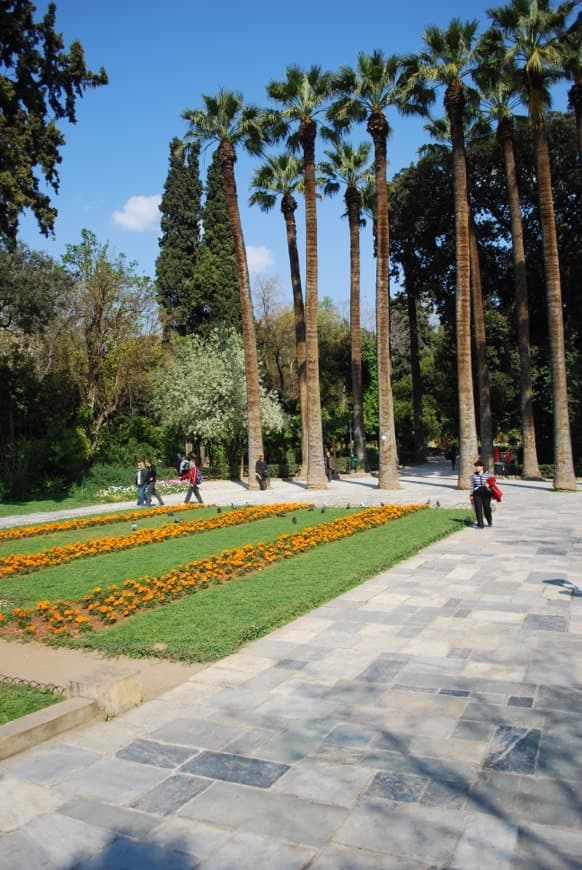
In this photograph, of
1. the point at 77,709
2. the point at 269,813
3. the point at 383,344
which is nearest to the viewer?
the point at 269,813

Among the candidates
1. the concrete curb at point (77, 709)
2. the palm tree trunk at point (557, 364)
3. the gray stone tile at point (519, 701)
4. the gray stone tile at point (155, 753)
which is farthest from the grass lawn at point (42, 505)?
the gray stone tile at point (519, 701)

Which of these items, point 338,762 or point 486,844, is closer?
point 486,844

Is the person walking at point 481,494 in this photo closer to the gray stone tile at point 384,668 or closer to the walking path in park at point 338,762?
the walking path in park at point 338,762

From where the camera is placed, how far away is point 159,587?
28.1 feet

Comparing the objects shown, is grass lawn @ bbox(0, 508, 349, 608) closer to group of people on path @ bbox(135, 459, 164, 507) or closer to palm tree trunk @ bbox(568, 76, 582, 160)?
group of people on path @ bbox(135, 459, 164, 507)

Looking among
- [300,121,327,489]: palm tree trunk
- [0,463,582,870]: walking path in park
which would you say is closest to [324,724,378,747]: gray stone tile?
[0,463,582,870]: walking path in park

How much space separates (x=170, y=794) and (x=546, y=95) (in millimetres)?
24645

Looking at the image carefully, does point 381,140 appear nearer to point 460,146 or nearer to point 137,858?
point 460,146

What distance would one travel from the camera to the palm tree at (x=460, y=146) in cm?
2222

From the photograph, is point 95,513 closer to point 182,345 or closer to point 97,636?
point 97,636

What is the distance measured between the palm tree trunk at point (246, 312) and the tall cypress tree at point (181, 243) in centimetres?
1293

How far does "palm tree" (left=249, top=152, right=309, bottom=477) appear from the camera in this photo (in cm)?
3052

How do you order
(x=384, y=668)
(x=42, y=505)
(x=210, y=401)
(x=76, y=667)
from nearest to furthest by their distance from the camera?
1. (x=384, y=668)
2. (x=76, y=667)
3. (x=42, y=505)
4. (x=210, y=401)

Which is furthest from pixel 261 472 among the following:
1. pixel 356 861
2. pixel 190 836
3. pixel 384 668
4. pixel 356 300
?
pixel 356 861
